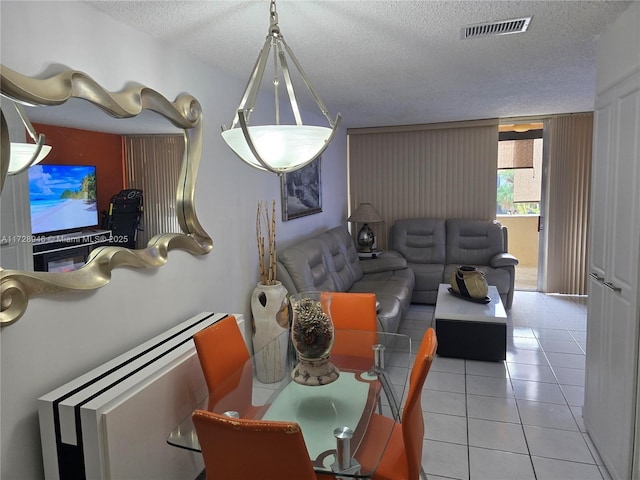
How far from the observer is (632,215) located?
79.3 inches

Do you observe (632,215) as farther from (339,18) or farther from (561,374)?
(561,374)

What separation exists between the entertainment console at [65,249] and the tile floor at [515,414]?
2012 millimetres

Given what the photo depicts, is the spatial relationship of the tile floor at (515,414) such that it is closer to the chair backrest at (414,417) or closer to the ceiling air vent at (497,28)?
the chair backrest at (414,417)

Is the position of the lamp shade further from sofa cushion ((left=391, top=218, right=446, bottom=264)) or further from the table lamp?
sofa cushion ((left=391, top=218, right=446, bottom=264))

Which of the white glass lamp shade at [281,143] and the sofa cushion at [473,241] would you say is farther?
the sofa cushion at [473,241]

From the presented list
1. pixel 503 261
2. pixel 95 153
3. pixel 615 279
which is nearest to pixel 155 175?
pixel 95 153

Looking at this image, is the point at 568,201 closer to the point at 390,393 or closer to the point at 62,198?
the point at 390,393

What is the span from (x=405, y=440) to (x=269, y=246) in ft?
7.74

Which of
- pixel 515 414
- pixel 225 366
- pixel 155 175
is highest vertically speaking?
pixel 155 175

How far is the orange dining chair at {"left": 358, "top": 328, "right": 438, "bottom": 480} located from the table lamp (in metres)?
4.18

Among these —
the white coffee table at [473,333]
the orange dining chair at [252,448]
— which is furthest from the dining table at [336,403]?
the white coffee table at [473,333]

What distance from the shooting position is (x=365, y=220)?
5.94m

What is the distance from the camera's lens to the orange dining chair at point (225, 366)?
1.85 meters

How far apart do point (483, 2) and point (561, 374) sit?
2785 mm
